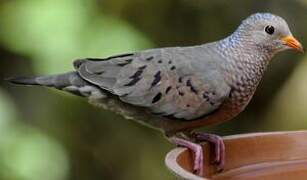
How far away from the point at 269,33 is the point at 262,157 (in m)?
0.38

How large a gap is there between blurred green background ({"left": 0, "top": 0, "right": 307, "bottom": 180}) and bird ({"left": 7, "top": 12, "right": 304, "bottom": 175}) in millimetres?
845

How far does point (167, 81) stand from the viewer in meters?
1.95

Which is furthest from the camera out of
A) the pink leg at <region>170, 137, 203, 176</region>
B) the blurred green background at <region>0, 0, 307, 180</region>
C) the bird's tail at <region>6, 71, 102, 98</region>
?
the blurred green background at <region>0, 0, 307, 180</region>

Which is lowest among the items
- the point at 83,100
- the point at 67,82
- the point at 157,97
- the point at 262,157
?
the point at 262,157

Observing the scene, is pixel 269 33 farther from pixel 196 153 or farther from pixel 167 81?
pixel 196 153

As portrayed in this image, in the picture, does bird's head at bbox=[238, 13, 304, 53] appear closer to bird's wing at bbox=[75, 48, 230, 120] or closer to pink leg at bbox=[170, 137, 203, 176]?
bird's wing at bbox=[75, 48, 230, 120]

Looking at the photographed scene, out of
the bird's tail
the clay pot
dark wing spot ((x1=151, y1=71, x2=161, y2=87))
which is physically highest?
the bird's tail

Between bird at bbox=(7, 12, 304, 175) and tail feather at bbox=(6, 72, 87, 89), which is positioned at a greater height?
tail feather at bbox=(6, 72, 87, 89)

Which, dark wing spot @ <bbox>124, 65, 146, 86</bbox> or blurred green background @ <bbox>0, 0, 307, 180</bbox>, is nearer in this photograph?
dark wing spot @ <bbox>124, 65, 146, 86</bbox>

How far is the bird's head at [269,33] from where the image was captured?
77.5 inches

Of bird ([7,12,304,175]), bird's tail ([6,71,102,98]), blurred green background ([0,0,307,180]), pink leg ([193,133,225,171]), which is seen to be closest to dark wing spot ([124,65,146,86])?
bird ([7,12,304,175])

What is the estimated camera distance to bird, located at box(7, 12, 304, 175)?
75.9 inches

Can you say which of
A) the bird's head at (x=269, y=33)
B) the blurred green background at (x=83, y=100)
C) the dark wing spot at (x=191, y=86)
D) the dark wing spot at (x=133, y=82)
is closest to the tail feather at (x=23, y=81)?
the dark wing spot at (x=133, y=82)

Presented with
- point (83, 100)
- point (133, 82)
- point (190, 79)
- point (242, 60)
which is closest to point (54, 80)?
point (133, 82)
